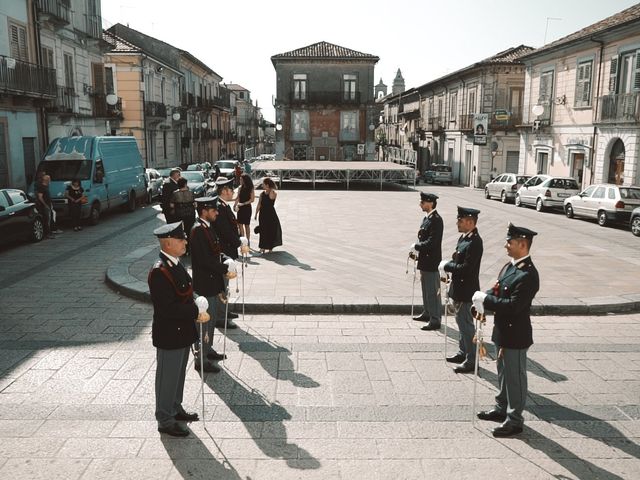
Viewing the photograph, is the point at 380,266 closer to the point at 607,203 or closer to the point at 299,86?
the point at 607,203

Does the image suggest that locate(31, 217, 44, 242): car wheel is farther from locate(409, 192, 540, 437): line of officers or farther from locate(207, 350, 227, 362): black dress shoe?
locate(409, 192, 540, 437): line of officers

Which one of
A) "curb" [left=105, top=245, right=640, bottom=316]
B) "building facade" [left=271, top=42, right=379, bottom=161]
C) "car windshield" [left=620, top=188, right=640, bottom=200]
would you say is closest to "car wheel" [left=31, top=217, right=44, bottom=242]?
"curb" [left=105, top=245, right=640, bottom=316]

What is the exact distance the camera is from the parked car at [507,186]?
92.0 ft

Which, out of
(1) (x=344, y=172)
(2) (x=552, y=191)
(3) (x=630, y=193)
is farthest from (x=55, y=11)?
(3) (x=630, y=193)

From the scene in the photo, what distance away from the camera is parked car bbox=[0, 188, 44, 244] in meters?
13.9

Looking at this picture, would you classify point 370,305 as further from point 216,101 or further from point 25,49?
point 216,101

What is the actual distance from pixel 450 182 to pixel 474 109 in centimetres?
559

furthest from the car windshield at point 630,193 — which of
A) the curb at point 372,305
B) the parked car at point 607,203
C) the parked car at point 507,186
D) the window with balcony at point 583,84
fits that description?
the curb at point 372,305

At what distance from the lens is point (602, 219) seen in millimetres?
20031

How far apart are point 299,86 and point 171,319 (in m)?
49.8

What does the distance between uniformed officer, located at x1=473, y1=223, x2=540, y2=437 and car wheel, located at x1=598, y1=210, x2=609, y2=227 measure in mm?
16461

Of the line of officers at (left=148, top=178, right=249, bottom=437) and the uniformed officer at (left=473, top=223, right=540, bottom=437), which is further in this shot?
the uniformed officer at (left=473, top=223, right=540, bottom=437)

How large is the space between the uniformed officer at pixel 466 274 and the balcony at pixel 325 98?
154 feet

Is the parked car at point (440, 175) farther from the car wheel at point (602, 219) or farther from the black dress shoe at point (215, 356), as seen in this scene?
the black dress shoe at point (215, 356)
